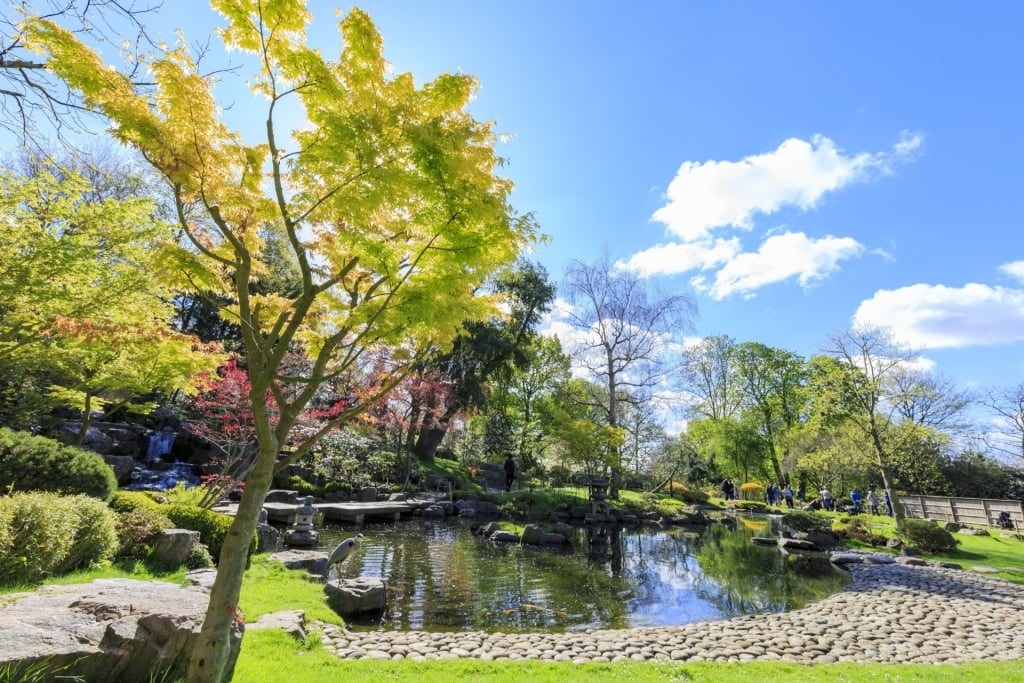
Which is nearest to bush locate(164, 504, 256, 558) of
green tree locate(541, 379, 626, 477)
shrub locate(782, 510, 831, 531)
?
green tree locate(541, 379, 626, 477)

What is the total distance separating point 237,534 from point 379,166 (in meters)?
2.77

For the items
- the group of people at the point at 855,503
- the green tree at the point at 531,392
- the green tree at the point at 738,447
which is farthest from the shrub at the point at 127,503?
the green tree at the point at 738,447

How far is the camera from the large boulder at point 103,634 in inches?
118

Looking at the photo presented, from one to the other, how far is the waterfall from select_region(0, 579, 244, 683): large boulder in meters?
16.6

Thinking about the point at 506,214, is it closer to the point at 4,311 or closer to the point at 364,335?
the point at 364,335

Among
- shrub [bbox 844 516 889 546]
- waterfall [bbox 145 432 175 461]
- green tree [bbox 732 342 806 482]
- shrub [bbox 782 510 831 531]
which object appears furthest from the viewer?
green tree [bbox 732 342 806 482]

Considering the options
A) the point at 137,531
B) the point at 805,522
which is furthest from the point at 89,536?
the point at 805,522

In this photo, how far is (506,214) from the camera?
386cm

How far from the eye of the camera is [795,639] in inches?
255

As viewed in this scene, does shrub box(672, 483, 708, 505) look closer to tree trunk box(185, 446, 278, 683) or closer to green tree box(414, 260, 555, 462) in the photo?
green tree box(414, 260, 555, 462)

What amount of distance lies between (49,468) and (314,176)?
6854 mm

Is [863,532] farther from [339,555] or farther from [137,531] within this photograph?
[137,531]

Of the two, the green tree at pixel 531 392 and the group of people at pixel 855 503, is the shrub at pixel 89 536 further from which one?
the group of people at pixel 855 503

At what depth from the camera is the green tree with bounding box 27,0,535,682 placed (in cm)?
341
